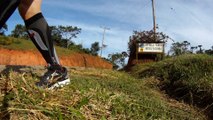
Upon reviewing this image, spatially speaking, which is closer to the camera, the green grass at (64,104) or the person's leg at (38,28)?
the green grass at (64,104)

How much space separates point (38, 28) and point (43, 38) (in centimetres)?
10

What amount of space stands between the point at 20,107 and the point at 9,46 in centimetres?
1447

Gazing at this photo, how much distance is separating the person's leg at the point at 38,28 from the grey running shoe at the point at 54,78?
7 centimetres

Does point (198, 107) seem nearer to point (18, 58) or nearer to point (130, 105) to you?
point (130, 105)

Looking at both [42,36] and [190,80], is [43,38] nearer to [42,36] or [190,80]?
[42,36]

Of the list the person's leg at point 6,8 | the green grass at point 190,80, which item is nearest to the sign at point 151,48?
the green grass at point 190,80

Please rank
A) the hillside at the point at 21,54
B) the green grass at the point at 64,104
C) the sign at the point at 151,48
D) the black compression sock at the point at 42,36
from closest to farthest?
1. the green grass at the point at 64,104
2. the black compression sock at the point at 42,36
3. the hillside at the point at 21,54
4. the sign at the point at 151,48

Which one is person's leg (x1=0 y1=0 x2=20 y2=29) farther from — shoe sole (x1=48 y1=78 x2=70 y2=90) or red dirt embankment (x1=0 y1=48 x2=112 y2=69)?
red dirt embankment (x1=0 y1=48 x2=112 y2=69)

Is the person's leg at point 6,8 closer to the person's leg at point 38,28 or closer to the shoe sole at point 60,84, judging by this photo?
the person's leg at point 38,28

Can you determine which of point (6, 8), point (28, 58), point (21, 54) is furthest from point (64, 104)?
point (28, 58)

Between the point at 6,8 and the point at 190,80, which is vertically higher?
the point at 6,8

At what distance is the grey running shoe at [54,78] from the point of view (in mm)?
3473

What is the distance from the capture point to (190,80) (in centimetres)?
708

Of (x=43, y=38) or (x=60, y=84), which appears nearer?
(x=60, y=84)
